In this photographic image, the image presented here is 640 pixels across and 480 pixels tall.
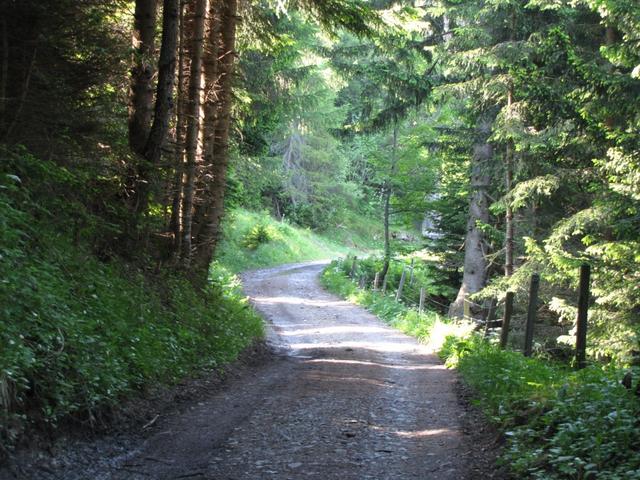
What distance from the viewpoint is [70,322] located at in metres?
6.27

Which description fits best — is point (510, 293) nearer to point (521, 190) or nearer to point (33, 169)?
point (521, 190)

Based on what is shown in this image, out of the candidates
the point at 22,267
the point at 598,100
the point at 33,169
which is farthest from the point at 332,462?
the point at 598,100

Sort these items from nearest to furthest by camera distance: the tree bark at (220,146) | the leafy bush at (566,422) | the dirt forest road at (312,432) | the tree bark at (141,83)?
1. the leafy bush at (566,422)
2. the dirt forest road at (312,432)
3. the tree bark at (141,83)
4. the tree bark at (220,146)

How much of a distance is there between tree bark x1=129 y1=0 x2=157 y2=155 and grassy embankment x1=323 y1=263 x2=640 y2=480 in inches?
256

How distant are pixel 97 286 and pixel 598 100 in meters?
8.80

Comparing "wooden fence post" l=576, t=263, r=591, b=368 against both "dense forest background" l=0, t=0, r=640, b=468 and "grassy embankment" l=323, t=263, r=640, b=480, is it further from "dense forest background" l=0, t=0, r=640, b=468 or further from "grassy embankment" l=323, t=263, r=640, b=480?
"dense forest background" l=0, t=0, r=640, b=468

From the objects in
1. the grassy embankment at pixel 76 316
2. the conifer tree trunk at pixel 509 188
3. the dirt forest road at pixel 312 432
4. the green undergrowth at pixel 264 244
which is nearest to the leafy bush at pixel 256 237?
the green undergrowth at pixel 264 244

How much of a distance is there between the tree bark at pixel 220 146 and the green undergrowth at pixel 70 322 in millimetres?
2338

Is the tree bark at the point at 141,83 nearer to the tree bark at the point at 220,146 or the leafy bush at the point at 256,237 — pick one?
the tree bark at the point at 220,146

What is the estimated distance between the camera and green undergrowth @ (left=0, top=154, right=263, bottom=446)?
521 cm

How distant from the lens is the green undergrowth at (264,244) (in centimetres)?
3688

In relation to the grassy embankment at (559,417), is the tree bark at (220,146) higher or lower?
higher

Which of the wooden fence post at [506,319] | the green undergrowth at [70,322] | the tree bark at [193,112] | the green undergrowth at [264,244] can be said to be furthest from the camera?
the green undergrowth at [264,244]

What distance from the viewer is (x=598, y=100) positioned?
36.6 ft
